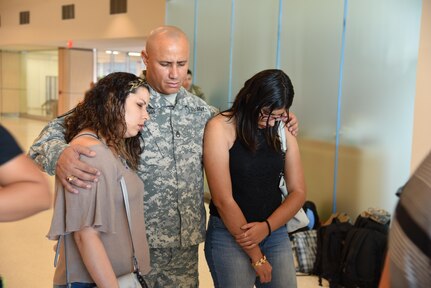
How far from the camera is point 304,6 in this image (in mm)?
5777

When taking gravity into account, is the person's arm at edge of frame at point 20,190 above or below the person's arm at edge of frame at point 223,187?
above

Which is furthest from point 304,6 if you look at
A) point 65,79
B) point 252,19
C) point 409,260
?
point 65,79

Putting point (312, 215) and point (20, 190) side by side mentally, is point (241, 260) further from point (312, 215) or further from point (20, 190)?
point (312, 215)

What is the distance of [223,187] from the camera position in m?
2.09

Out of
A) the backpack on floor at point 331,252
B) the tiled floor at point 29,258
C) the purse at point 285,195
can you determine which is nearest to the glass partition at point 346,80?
the backpack on floor at point 331,252

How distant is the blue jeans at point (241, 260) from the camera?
215cm

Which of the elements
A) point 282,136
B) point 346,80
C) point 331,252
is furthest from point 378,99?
point 282,136

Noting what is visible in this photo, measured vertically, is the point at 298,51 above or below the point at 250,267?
above

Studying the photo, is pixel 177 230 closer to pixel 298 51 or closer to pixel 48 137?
pixel 48 137

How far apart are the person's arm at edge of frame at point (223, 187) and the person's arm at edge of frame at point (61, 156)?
0.59 metres

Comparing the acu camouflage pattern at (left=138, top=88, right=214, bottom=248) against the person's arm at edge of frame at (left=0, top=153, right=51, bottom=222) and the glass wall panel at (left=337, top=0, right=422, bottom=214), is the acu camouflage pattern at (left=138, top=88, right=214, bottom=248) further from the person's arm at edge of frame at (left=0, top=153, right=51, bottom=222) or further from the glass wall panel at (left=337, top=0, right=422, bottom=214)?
the glass wall panel at (left=337, top=0, right=422, bottom=214)

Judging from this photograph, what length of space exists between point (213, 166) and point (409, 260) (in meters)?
1.48

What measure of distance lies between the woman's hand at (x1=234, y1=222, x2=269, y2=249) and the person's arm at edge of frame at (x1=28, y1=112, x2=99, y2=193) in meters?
0.72

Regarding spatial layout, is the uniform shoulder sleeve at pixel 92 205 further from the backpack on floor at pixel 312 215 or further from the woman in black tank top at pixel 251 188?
the backpack on floor at pixel 312 215
